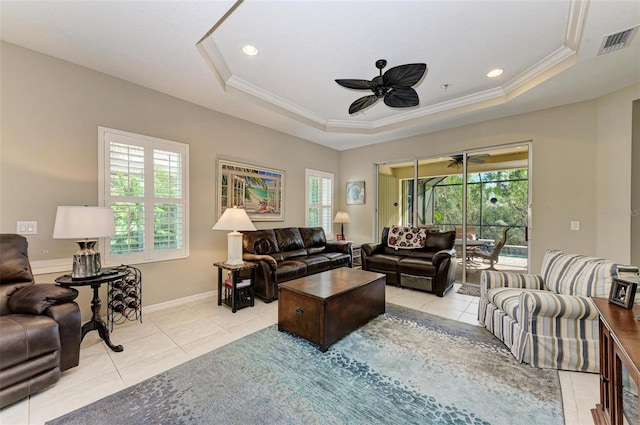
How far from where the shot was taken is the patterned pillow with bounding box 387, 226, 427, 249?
15.4ft

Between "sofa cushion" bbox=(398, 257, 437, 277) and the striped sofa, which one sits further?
"sofa cushion" bbox=(398, 257, 437, 277)

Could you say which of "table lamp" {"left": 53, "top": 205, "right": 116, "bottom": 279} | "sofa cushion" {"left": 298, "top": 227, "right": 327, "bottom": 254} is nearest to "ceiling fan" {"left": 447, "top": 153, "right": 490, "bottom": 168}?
"sofa cushion" {"left": 298, "top": 227, "right": 327, "bottom": 254}

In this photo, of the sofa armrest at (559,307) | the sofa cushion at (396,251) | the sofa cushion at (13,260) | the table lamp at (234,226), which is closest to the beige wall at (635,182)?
the sofa armrest at (559,307)

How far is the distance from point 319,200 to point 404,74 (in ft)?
12.4

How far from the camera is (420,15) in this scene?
2.29m

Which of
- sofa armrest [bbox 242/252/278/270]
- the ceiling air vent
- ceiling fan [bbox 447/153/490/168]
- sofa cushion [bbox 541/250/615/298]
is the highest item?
the ceiling air vent

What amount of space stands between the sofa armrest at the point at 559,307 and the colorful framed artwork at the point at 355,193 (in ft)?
14.0

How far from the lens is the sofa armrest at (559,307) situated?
1991 mm

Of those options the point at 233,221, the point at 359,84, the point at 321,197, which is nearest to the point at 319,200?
the point at 321,197

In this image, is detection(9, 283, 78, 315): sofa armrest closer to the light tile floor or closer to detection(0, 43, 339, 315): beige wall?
the light tile floor

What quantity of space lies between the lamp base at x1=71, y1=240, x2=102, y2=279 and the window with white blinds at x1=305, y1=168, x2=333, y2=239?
12.3 feet

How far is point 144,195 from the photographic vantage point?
3.26 meters

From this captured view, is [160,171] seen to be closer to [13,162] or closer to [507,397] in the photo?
[13,162]

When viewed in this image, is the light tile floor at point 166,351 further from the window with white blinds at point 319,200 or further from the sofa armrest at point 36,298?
the window with white blinds at point 319,200
